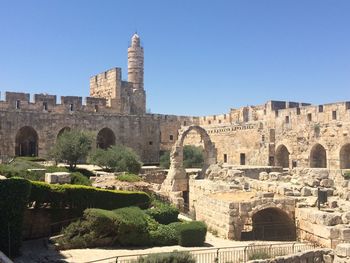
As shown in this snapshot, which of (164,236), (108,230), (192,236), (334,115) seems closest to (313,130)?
(334,115)

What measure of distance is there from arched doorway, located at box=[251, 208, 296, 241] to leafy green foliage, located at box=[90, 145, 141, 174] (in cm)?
1040

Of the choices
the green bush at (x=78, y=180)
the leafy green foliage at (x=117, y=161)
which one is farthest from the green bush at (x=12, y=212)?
the leafy green foliage at (x=117, y=161)

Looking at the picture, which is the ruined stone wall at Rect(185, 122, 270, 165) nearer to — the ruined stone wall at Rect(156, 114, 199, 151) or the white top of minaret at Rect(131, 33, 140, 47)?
the ruined stone wall at Rect(156, 114, 199, 151)

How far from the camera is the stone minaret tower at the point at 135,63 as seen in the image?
120 ft

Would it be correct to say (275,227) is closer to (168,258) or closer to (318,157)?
(168,258)

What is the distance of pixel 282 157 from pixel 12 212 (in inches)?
928

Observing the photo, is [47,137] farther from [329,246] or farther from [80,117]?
[329,246]

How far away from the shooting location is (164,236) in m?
13.8

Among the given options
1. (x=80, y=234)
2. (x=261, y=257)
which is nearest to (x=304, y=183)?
(x=261, y=257)

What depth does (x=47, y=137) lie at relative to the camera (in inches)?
1112

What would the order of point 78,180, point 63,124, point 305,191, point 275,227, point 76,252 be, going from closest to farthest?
point 76,252, point 275,227, point 305,191, point 78,180, point 63,124

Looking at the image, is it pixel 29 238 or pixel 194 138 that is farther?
pixel 194 138

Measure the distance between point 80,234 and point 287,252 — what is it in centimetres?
629

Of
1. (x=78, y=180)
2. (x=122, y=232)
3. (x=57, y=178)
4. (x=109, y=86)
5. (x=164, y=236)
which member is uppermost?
(x=109, y=86)
